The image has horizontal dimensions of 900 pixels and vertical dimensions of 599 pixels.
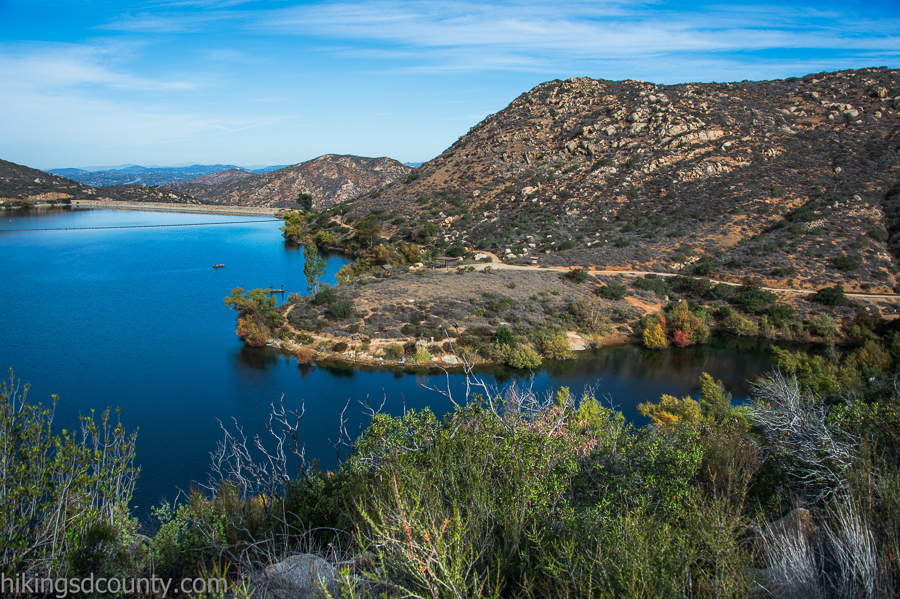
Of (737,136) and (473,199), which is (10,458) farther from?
(737,136)

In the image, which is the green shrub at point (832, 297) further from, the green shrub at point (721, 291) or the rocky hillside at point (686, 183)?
the green shrub at point (721, 291)

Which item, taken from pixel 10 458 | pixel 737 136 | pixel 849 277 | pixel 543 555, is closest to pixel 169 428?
pixel 10 458

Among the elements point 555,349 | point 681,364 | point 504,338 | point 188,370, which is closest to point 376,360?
Answer: point 504,338

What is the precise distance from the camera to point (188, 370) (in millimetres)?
29875

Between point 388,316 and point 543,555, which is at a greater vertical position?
point 543,555

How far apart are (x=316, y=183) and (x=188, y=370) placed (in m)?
127

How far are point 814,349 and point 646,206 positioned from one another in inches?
1076

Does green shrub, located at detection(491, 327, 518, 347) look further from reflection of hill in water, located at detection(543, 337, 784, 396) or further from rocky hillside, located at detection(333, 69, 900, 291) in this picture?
rocky hillside, located at detection(333, 69, 900, 291)

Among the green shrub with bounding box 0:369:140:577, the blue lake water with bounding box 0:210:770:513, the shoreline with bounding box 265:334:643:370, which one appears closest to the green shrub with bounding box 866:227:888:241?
the blue lake water with bounding box 0:210:770:513

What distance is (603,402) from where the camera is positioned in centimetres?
2717

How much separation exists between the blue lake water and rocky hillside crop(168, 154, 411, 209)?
298 ft

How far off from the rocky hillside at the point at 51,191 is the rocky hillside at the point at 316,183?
52.0ft

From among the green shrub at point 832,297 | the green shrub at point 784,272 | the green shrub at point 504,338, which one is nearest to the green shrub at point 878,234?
the green shrub at point 784,272

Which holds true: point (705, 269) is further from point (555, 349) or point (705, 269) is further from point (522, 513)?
point (522, 513)
